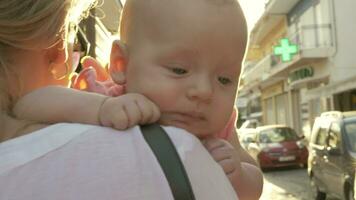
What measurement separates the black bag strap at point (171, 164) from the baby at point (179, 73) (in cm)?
9

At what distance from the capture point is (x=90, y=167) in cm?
128

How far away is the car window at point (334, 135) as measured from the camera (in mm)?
10016

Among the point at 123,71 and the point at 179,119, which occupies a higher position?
the point at 123,71

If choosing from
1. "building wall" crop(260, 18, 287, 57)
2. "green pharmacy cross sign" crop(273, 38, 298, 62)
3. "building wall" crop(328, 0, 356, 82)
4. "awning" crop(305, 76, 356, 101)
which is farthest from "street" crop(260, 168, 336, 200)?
"building wall" crop(260, 18, 287, 57)

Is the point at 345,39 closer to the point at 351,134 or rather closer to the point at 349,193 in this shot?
the point at 351,134

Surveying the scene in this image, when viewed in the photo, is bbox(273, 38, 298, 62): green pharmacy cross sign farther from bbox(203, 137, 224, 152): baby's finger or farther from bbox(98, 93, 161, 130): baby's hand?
bbox(98, 93, 161, 130): baby's hand

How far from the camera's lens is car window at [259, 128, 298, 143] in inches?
811

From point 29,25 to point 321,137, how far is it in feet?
33.5

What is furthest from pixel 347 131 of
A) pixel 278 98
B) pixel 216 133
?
pixel 278 98

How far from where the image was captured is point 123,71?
166cm

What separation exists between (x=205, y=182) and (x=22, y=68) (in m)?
0.59

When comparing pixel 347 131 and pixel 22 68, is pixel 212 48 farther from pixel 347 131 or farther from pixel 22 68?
pixel 347 131

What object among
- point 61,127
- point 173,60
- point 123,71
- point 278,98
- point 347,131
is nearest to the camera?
point 61,127

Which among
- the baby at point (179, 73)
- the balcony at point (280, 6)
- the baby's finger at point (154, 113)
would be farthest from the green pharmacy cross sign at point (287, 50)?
the baby's finger at point (154, 113)
